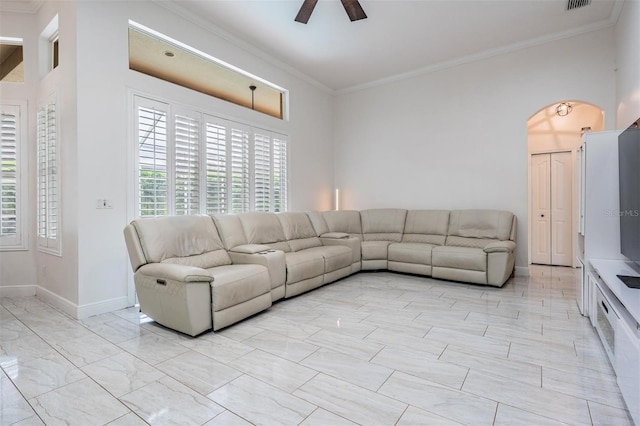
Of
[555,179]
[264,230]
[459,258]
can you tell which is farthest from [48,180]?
[555,179]

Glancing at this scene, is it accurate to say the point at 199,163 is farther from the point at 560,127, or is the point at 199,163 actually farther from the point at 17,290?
the point at 560,127

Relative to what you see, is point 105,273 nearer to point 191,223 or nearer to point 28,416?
point 191,223

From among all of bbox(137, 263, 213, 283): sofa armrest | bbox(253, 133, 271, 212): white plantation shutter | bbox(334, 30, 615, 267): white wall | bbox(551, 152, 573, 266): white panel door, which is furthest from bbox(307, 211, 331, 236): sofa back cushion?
bbox(551, 152, 573, 266): white panel door

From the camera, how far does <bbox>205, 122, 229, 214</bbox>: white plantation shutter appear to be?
13.9 feet

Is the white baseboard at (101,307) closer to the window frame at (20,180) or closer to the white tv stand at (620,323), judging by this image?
the window frame at (20,180)

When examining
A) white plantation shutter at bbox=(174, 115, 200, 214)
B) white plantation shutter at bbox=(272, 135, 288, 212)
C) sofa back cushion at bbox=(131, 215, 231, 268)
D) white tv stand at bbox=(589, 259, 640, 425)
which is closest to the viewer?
white tv stand at bbox=(589, 259, 640, 425)

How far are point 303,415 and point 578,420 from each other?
4.62 feet

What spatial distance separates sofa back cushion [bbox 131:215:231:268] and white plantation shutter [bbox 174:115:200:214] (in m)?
0.46

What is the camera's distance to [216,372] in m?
2.10

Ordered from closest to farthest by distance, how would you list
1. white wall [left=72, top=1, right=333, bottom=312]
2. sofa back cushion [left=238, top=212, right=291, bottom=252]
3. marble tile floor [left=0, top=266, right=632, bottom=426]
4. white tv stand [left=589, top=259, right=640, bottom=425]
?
white tv stand [left=589, top=259, right=640, bottom=425] → marble tile floor [left=0, top=266, right=632, bottom=426] → white wall [left=72, top=1, right=333, bottom=312] → sofa back cushion [left=238, top=212, right=291, bottom=252]

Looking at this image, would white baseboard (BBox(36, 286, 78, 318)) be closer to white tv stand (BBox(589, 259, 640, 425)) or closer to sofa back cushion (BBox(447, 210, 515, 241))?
white tv stand (BBox(589, 259, 640, 425))

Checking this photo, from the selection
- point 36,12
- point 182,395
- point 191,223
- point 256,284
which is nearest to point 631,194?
point 256,284

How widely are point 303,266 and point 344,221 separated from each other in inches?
83.3

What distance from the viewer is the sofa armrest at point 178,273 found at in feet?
8.45
